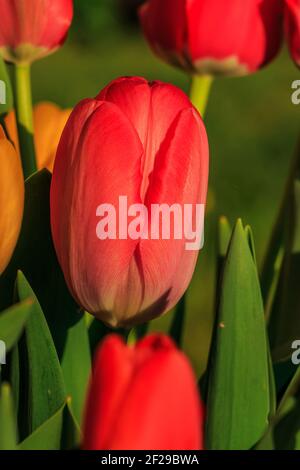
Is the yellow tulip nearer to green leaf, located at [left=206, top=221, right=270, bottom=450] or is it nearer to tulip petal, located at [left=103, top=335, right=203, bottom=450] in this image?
green leaf, located at [left=206, top=221, right=270, bottom=450]

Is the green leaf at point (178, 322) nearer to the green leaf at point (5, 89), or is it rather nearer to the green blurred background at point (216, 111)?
the green leaf at point (5, 89)

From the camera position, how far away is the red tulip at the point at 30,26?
1.96 feet

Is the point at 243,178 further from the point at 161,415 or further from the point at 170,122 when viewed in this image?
the point at 161,415

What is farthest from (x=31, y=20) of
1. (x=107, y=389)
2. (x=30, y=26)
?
(x=107, y=389)

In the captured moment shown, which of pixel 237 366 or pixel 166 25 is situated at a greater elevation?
pixel 166 25

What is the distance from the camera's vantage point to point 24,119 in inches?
24.8

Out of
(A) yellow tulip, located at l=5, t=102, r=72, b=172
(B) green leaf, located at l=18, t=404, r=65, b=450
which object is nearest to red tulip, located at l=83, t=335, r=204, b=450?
(B) green leaf, located at l=18, t=404, r=65, b=450

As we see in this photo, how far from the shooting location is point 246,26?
65 centimetres

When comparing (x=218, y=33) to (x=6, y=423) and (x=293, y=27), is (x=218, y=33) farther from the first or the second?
(x=6, y=423)

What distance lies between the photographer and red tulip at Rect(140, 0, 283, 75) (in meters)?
0.65

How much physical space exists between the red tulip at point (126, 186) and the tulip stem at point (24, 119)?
0.40 ft

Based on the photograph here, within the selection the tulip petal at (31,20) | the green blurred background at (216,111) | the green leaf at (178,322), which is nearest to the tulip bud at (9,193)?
the tulip petal at (31,20)

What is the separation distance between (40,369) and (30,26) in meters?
0.23
